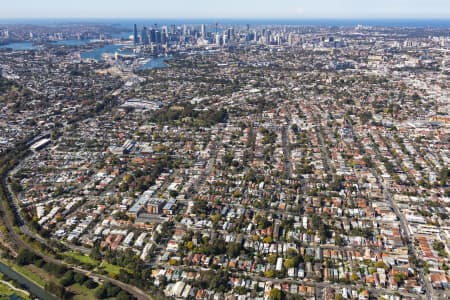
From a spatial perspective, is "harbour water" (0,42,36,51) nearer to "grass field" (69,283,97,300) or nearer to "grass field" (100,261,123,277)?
"grass field" (100,261,123,277)

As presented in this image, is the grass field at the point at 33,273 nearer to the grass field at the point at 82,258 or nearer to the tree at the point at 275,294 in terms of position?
the grass field at the point at 82,258

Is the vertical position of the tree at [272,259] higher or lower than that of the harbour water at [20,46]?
lower

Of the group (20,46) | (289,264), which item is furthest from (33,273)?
(20,46)

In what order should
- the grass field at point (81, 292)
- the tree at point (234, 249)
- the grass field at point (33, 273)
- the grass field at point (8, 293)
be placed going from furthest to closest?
the tree at point (234, 249) < the grass field at point (33, 273) < the grass field at point (8, 293) < the grass field at point (81, 292)

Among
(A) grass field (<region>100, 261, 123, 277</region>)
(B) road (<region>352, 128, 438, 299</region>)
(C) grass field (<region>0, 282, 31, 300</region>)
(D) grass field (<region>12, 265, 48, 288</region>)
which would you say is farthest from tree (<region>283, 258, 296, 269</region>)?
(C) grass field (<region>0, 282, 31, 300</region>)

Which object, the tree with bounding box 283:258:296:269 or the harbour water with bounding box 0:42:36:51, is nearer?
the tree with bounding box 283:258:296:269

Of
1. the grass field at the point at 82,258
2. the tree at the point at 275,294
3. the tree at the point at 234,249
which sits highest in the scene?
the tree at the point at 234,249

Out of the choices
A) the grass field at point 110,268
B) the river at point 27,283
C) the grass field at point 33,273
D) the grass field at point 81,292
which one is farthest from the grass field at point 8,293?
the grass field at point 110,268

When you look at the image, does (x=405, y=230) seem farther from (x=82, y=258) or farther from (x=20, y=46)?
(x=20, y=46)

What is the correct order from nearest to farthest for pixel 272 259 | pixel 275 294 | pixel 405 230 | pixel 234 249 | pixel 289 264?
pixel 275 294, pixel 289 264, pixel 272 259, pixel 234 249, pixel 405 230
